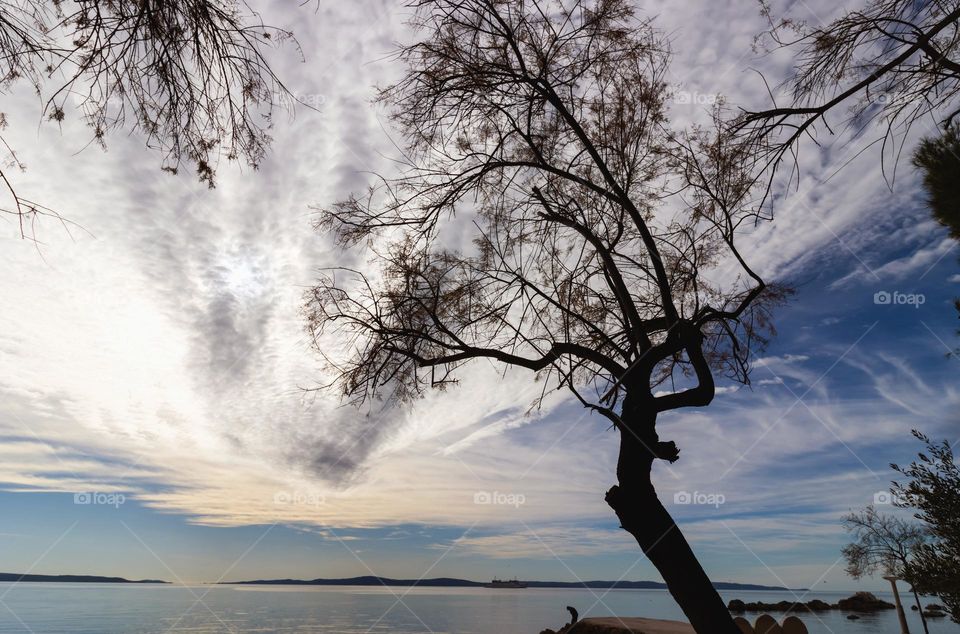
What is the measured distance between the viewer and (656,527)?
596 centimetres

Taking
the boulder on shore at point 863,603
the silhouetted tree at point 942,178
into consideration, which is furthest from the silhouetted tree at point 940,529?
the boulder on shore at point 863,603

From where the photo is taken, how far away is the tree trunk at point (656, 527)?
559cm

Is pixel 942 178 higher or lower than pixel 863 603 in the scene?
higher

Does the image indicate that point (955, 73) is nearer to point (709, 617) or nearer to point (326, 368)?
point (709, 617)

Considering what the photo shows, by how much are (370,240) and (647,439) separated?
421 cm

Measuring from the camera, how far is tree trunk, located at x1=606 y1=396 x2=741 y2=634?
5590 millimetres

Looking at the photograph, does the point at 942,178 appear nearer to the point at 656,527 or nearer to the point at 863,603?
the point at 656,527

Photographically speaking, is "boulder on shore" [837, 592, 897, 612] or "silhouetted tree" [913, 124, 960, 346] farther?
"boulder on shore" [837, 592, 897, 612]

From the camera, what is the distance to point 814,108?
529cm

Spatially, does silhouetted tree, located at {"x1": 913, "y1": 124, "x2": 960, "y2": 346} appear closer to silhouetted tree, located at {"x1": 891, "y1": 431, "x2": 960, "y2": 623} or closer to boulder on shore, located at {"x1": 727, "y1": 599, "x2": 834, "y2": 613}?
silhouetted tree, located at {"x1": 891, "y1": 431, "x2": 960, "y2": 623}

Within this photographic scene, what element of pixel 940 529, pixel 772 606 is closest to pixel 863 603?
pixel 772 606

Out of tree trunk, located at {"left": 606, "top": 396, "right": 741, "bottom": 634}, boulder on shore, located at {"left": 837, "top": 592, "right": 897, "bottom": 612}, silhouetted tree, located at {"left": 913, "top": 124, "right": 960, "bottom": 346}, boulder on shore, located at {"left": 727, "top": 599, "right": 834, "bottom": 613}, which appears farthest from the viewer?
boulder on shore, located at {"left": 837, "top": 592, "right": 897, "bottom": 612}

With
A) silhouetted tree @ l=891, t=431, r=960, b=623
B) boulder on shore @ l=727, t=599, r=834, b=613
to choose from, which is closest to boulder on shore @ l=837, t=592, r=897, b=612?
boulder on shore @ l=727, t=599, r=834, b=613

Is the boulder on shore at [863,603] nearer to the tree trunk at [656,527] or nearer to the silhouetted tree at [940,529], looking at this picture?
the silhouetted tree at [940,529]
